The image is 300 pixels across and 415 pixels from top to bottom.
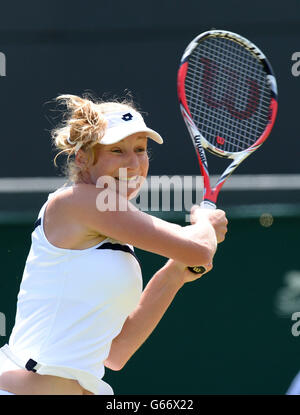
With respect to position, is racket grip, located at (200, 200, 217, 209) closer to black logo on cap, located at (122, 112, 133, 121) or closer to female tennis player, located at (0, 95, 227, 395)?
female tennis player, located at (0, 95, 227, 395)

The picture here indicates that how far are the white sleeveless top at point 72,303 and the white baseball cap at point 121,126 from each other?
291 mm

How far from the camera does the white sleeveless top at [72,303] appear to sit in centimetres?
235

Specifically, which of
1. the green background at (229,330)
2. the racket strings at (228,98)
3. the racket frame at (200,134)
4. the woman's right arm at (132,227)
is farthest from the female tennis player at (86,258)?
the green background at (229,330)

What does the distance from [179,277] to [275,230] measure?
223 centimetres

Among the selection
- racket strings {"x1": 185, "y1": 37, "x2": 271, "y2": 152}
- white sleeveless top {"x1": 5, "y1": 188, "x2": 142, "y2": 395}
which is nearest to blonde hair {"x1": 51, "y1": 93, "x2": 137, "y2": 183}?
white sleeveless top {"x1": 5, "y1": 188, "x2": 142, "y2": 395}

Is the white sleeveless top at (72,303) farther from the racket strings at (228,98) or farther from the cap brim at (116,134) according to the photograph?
the racket strings at (228,98)

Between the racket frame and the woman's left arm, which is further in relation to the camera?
Answer: the racket frame

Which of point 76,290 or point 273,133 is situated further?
point 273,133

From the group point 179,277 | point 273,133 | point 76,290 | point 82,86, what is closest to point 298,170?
point 273,133

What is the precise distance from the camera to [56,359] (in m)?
2.36

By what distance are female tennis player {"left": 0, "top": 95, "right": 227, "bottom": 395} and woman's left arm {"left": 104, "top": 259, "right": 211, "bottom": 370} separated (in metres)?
0.21

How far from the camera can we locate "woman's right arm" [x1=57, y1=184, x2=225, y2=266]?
234cm
